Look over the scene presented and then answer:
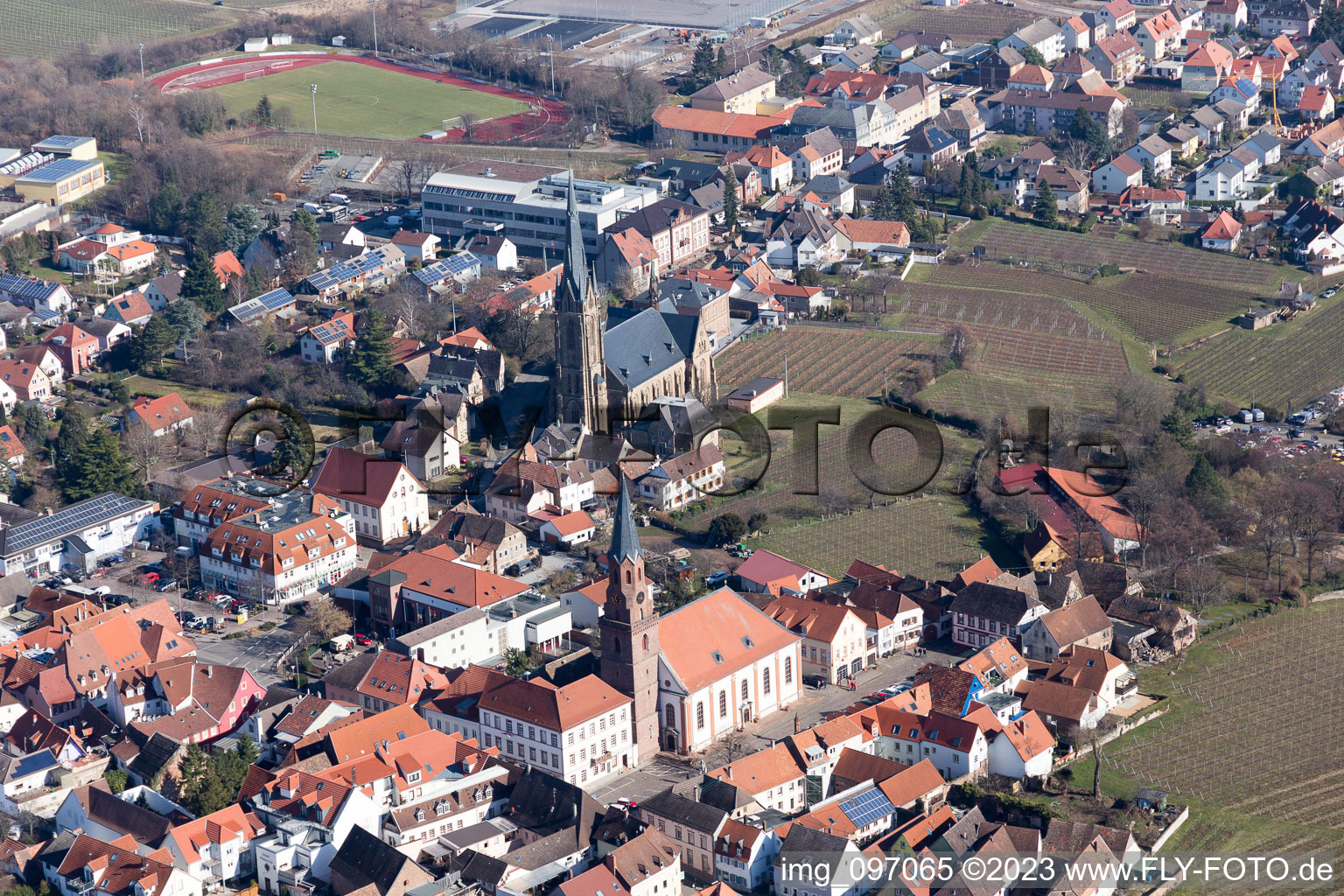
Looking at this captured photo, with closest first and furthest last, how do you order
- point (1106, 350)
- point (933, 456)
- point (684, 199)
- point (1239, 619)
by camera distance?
point (1239, 619)
point (933, 456)
point (1106, 350)
point (684, 199)

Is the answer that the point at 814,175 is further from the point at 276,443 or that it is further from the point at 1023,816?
the point at 1023,816

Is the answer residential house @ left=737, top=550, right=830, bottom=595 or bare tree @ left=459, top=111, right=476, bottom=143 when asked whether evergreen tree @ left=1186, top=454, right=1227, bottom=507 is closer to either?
residential house @ left=737, top=550, right=830, bottom=595

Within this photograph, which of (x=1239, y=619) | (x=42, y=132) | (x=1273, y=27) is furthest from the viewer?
(x=1273, y=27)

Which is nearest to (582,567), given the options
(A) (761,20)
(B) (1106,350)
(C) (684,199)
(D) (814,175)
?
(B) (1106,350)

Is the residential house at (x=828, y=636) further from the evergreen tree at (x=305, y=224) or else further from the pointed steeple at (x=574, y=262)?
the evergreen tree at (x=305, y=224)

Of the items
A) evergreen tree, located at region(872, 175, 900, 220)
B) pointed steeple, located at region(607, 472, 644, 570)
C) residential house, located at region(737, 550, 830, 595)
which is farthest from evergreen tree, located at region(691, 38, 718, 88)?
pointed steeple, located at region(607, 472, 644, 570)

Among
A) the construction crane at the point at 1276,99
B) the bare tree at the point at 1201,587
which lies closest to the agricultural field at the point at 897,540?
Answer: the bare tree at the point at 1201,587
